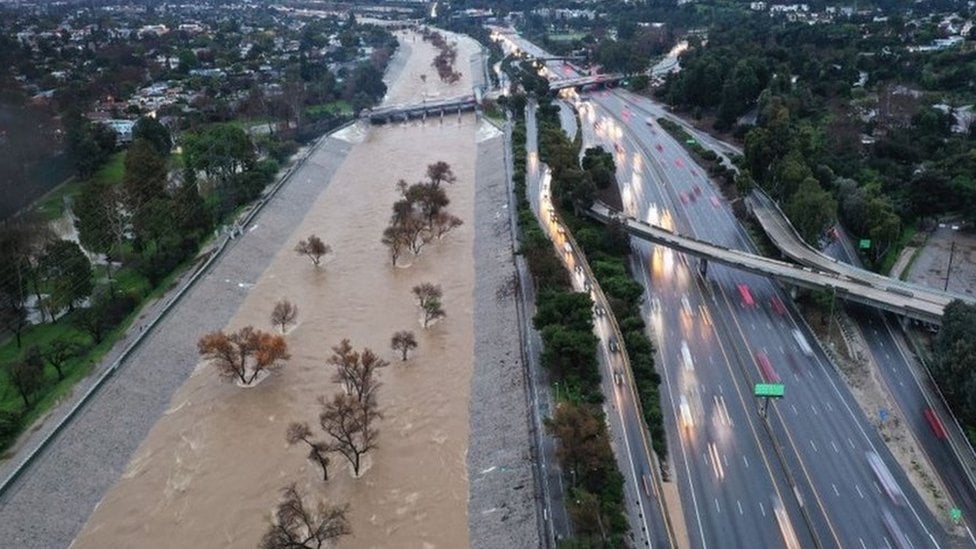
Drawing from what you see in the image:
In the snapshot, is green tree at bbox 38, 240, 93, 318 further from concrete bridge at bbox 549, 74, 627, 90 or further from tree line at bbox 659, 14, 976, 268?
concrete bridge at bbox 549, 74, 627, 90

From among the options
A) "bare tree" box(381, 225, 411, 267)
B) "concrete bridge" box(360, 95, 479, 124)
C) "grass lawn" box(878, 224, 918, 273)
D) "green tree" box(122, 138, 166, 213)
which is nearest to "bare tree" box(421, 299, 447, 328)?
"bare tree" box(381, 225, 411, 267)

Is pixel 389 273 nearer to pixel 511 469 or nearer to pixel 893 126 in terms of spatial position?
pixel 511 469

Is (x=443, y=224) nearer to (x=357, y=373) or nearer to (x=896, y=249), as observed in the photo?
(x=357, y=373)

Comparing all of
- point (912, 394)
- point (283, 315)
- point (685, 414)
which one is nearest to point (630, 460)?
point (685, 414)

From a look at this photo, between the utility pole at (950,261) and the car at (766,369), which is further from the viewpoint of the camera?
the utility pole at (950,261)

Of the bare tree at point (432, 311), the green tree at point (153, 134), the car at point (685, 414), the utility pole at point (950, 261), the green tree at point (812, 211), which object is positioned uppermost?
the green tree at point (812, 211)

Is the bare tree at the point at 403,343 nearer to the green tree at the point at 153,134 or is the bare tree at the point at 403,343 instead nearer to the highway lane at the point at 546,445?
the highway lane at the point at 546,445

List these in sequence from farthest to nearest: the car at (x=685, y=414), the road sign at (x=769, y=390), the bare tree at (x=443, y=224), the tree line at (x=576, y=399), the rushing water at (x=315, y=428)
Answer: the bare tree at (x=443, y=224) < the car at (x=685, y=414) < the road sign at (x=769, y=390) < the rushing water at (x=315, y=428) < the tree line at (x=576, y=399)

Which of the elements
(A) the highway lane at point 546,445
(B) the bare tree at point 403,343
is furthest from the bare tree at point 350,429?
(A) the highway lane at point 546,445
